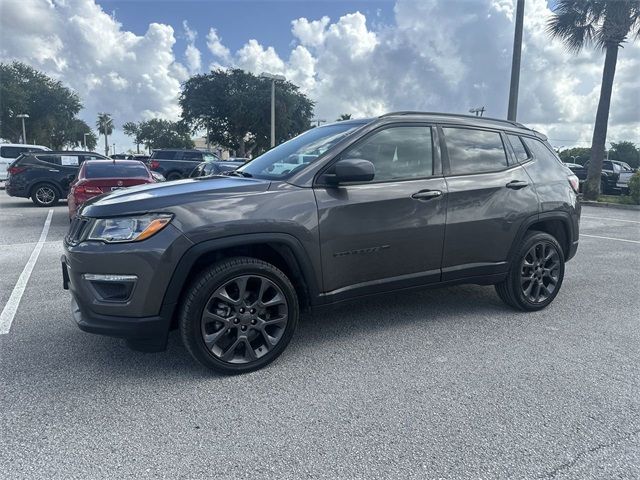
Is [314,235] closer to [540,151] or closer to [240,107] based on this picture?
[540,151]

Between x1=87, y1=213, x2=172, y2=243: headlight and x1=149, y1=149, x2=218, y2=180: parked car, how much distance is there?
19.0 meters

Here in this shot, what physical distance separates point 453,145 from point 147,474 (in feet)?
10.7

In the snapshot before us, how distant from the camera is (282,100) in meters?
44.6

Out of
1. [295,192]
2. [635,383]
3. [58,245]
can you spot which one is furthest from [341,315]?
[58,245]

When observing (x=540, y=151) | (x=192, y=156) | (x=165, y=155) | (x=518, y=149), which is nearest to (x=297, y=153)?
(x=518, y=149)

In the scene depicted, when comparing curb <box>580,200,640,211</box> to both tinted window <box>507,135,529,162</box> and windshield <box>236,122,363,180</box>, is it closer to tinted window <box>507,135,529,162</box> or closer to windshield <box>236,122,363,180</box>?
tinted window <box>507,135,529,162</box>

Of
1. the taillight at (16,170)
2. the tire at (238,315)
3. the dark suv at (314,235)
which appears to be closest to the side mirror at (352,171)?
the dark suv at (314,235)

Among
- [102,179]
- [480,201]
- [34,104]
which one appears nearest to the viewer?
[480,201]

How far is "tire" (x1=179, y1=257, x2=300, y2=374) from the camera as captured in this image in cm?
299

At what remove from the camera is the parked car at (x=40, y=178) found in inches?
524

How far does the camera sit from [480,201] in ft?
13.0

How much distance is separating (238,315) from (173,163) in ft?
67.1

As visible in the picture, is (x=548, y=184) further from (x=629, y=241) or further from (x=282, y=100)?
(x=282, y=100)

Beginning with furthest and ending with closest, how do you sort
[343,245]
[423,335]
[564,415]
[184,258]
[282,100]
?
[282,100]
[423,335]
[343,245]
[184,258]
[564,415]
